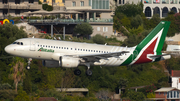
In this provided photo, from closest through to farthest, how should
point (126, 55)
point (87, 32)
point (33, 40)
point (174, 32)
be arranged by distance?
point (33, 40)
point (126, 55)
point (87, 32)
point (174, 32)

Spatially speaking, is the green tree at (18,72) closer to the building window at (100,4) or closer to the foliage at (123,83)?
the foliage at (123,83)

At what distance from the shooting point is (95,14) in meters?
111

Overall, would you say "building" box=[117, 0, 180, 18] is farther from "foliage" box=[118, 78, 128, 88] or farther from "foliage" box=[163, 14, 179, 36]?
"foliage" box=[118, 78, 128, 88]

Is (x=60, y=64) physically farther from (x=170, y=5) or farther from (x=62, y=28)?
(x=170, y=5)

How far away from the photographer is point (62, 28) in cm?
10325

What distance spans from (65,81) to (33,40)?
149 feet

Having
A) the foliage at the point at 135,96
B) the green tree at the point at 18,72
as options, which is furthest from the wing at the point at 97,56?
the foliage at the point at 135,96

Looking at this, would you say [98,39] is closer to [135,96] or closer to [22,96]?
[135,96]

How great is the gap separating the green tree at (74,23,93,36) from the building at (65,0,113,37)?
18.6ft

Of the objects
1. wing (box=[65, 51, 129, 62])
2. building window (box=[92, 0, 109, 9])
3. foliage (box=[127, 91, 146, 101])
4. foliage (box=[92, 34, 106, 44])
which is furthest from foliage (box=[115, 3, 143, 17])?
wing (box=[65, 51, 129, 62])

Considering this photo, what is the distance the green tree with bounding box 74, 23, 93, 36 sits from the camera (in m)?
101

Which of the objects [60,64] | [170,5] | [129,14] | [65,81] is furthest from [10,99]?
[170,5]

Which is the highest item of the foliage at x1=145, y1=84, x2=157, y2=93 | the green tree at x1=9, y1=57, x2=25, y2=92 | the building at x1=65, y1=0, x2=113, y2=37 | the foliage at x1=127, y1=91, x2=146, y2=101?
the building at x1=65, y1=0, x2=113, y2=37

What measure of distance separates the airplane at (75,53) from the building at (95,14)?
51.2 metres
